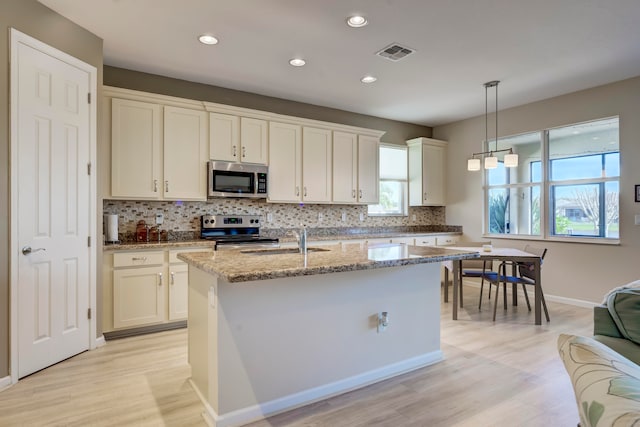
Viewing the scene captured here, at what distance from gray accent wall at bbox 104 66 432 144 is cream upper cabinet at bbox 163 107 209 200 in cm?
42

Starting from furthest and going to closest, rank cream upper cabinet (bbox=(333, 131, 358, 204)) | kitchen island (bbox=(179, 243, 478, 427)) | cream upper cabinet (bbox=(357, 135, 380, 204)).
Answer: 1. cream upper cabinet (bbox=(357, 135, 380, 204))
2. cream upper cabinet (bbox=(333, 131, 358, 204))
3. kitchen island (bbox=(179, 243, 478, 427))

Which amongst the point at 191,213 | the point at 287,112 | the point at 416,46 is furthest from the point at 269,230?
the point at 416,46

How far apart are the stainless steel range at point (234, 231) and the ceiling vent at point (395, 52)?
228cm

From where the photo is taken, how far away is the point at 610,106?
4.39 meters

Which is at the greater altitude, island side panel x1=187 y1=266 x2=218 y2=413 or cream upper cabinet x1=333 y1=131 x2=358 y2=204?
cream upper cabinet x1=333 y1=131 x2=358 y2=204

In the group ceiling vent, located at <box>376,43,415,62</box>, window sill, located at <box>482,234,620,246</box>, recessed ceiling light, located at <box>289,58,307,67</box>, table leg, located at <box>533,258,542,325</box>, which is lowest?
table leg, located at <box>533,258,542,325</box>

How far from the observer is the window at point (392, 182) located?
607 centimetres

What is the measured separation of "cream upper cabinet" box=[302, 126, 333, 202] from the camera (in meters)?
4.86

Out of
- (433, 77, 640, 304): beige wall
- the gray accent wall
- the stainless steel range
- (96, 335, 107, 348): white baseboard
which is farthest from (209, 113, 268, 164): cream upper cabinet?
(433, 77, 640, 304): beige wall

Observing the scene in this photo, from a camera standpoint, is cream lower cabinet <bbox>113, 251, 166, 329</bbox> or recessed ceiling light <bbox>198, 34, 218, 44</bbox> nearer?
recessed ceiling light <bbox>198, 34, 218, 44</bbox>

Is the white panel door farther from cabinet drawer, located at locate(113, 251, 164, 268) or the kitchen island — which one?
the kitchen island

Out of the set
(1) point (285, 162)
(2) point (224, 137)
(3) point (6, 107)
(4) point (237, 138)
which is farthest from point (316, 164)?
(3) point (6, 107)

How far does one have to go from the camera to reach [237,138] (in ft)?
14.1

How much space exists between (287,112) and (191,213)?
190 cm
